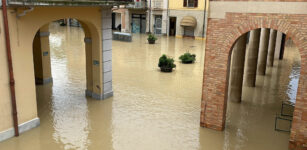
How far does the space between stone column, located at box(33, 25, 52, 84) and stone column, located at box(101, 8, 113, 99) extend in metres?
4.29

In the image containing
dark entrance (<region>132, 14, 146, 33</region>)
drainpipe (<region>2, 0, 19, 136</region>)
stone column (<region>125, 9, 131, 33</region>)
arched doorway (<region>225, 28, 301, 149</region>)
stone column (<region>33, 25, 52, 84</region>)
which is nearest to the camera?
drainpipe (<region>2, 0, 19, 136</region>)

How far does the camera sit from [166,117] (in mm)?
12594

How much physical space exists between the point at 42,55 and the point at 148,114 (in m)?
7.29

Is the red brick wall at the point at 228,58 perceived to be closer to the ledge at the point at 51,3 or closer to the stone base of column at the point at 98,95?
the ledge at the point at 51,3

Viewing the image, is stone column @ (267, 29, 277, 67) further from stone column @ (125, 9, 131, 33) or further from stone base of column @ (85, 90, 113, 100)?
stone column @ (125, 9, 131, 33)

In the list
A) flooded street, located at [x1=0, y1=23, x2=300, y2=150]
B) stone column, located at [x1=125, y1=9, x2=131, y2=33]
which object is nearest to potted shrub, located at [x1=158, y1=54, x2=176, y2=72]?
flooded street, located at [x1=0, y1=23, x2=300, y2=150]

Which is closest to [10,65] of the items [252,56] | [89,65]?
[89,65]

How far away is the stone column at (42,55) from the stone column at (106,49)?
14.1 ft

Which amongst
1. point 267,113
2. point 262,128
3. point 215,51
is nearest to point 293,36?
point 215,51

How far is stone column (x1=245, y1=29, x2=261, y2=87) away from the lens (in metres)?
16.3

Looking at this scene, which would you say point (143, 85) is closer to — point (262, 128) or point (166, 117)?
point (166, 117)

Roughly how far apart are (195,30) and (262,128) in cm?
2659

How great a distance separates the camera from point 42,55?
1634 centimetres

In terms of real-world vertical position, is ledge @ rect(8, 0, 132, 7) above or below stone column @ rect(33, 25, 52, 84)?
above
